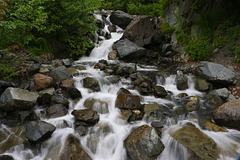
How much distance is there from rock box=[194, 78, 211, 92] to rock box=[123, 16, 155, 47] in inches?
239

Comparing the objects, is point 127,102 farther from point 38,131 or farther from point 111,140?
point 38,131

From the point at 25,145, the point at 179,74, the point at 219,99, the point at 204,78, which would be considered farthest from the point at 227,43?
the point at 25,145

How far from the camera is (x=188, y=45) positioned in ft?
33.2

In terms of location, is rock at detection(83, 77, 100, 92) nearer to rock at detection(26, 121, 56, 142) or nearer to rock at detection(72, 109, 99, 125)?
rock at detection(72, 109, 99, 125)

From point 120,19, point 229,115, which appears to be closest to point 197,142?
point 229,115

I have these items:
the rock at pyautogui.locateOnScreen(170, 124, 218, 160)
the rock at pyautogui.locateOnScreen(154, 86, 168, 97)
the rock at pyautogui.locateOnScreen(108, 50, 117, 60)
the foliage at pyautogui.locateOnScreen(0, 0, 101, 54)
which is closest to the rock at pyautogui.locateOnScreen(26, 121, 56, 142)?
the rock at pyautogui.locateOnScreen(170, 124, 218, 160)

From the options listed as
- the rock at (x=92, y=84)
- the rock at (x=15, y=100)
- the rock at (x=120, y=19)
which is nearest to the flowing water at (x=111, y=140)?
the rock at (x=15, y=100)

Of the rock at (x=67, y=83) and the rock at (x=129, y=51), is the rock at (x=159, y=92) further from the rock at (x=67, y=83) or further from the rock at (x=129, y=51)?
the rock at (x=129, y=51)

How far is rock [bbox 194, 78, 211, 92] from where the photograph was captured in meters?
6.98

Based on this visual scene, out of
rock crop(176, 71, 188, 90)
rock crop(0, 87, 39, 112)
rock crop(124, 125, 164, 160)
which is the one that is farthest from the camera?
rock crop(176, 71, 188, 90)

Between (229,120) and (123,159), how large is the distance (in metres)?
3.55

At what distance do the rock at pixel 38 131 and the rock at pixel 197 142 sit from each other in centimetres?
351

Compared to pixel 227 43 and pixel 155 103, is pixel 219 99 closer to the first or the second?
pixel 155 103

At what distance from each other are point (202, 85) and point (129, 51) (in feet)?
18.7
